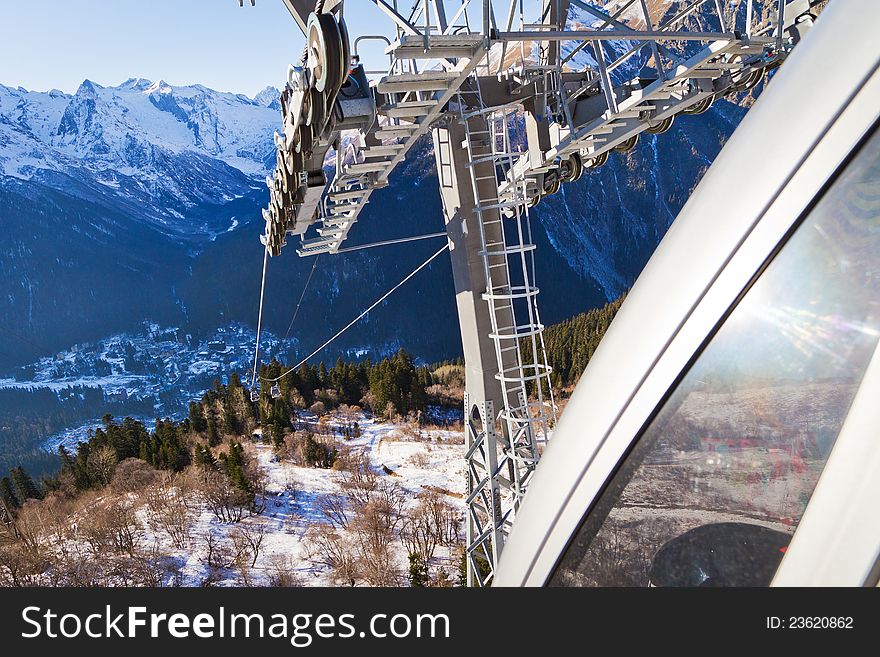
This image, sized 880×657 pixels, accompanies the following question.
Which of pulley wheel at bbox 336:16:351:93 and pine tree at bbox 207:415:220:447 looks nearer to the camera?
pulley wheel at bbox 336:16:351:93

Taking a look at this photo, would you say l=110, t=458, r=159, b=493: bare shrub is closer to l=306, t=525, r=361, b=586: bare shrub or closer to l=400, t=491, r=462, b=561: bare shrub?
l=306, t=525, r=361, b=586: bare shrub

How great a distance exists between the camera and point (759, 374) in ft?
2.38

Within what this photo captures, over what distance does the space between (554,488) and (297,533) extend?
738 inches

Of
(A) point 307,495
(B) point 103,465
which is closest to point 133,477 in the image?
(B) point 103,465

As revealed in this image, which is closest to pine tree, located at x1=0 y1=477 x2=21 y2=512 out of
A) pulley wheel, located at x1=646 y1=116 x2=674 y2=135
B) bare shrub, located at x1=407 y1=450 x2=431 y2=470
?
bare shrub, located at x1=407 y1=450 x2=431 y2=470

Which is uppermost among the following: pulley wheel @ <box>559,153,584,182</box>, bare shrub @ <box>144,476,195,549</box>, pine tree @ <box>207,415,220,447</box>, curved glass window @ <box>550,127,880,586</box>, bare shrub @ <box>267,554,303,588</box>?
pulley wheel @ <box>559,153,584,182</box>

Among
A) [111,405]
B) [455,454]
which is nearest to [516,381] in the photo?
[455,454]

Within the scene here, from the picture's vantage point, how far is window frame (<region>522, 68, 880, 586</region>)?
62 cm

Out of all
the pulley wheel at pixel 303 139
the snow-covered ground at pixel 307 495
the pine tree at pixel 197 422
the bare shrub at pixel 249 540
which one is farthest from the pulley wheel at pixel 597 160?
the pine tree at pixel 197 422

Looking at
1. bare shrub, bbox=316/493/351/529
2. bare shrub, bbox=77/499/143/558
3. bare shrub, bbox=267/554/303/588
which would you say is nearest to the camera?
bare shrub, bbox=267/554/303/588

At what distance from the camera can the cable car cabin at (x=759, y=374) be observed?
2.06ft

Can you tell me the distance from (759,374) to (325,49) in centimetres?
262

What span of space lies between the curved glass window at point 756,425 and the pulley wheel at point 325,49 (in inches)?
100
